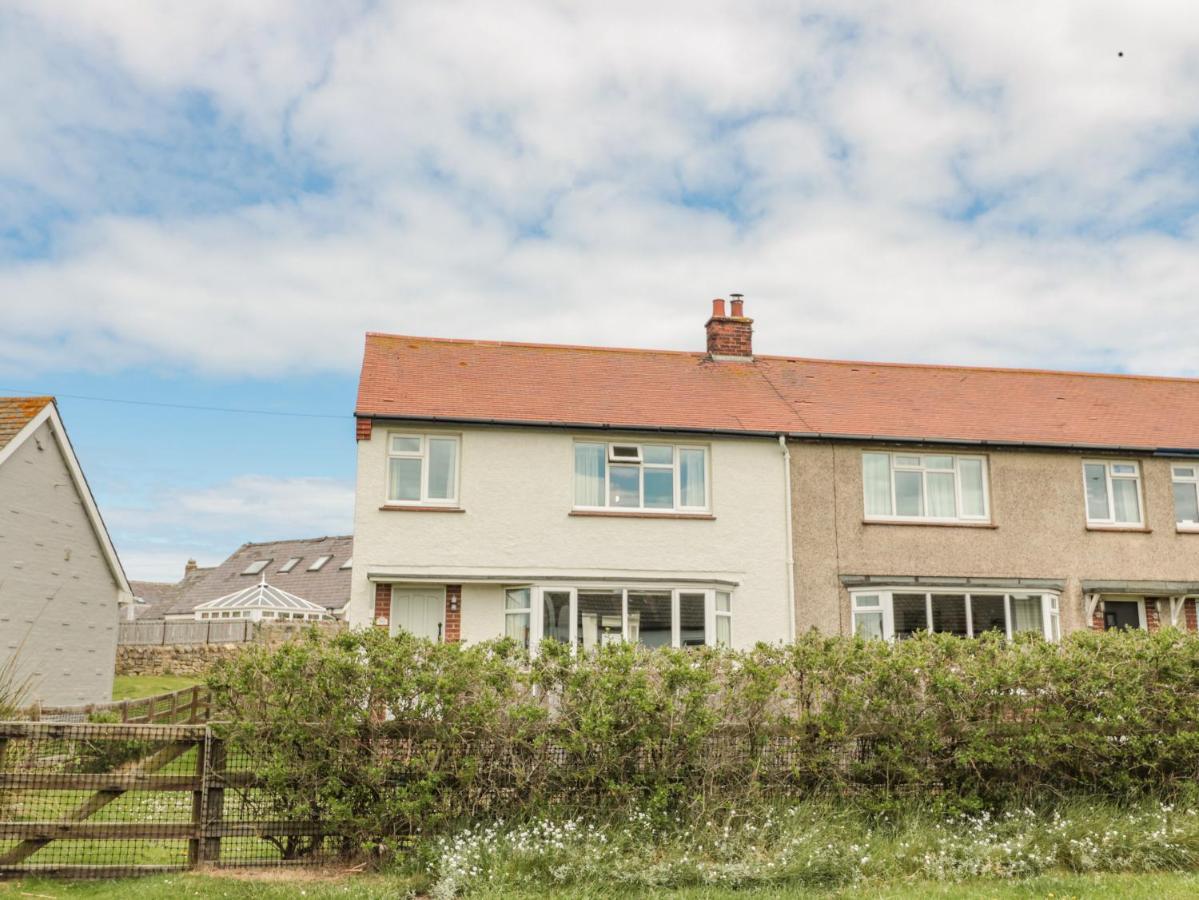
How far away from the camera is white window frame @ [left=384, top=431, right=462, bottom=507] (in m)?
18.8

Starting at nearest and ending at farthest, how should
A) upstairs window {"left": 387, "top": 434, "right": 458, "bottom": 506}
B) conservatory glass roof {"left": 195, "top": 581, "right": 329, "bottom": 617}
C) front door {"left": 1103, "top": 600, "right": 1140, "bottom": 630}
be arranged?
1. upstairs window {"left": 387, "top": 434, "right": 458, "bottom": 506}
2. front door {"left": 1103, "top": 600, "right": 1140, "bottom": 630}
3. conservatory glass roof {"left": 195, "top": 581, "right": 329, "bottom": 617}

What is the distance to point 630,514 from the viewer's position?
19.3 m

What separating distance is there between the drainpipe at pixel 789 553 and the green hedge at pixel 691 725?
329 inches

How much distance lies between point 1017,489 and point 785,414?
183 inches

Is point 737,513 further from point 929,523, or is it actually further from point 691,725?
point 691,725

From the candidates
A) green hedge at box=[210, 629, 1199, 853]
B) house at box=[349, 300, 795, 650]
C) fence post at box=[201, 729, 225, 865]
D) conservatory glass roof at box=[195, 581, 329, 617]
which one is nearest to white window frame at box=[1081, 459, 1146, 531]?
house at box=[349, 300, 795, 650]

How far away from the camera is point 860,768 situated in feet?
33.6

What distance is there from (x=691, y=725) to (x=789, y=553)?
1011 cm

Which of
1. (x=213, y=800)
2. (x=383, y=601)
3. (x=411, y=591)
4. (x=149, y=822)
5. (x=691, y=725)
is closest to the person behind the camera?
(x=149, y=822)

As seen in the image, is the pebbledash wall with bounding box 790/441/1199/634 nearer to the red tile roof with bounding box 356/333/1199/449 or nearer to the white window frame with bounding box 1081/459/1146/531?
the white window frame with bounding box 1081/459/1146/531

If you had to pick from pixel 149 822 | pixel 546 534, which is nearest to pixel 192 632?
pixel 546 534

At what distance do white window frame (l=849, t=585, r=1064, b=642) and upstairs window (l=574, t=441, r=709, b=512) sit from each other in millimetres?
3410

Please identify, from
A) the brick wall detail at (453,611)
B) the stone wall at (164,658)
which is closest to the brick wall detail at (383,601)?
the brick wall detail at (453,611)

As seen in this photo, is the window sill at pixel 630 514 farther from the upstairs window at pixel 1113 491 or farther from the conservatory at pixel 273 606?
the conservatory at pixel 273 606
